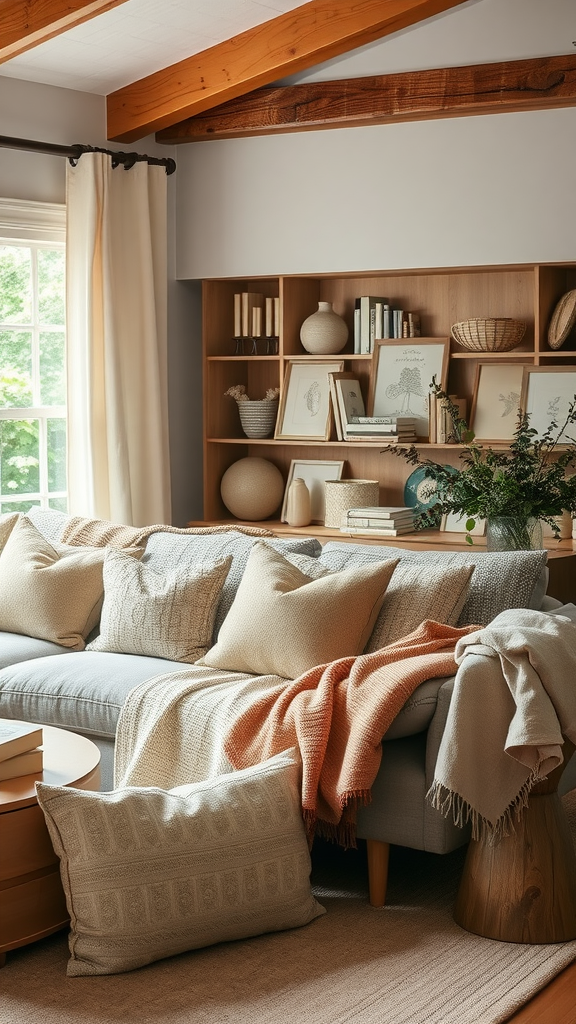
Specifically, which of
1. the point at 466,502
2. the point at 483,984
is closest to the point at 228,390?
the point at 466,502

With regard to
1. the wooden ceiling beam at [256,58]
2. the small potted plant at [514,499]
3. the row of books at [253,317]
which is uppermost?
the wooden ceiling beam at [256,58]

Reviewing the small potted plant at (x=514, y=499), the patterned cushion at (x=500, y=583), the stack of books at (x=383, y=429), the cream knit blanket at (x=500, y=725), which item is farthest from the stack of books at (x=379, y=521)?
the cream knit blanket at (x=500, y=725)

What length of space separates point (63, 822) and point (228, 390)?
12.0 feet

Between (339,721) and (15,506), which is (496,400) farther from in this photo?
(339,721)

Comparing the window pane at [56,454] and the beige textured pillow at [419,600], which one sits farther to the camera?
the window pane at [56,454]

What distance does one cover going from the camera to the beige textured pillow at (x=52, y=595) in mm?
4160

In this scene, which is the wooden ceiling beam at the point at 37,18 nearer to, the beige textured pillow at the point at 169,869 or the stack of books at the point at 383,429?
the stack of books at the point at 383,429

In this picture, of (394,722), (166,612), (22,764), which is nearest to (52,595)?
(166,612)

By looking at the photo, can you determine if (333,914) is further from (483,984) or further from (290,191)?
(290,191)

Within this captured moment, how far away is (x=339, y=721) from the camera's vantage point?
3057mm

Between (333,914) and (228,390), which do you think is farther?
(228,390)

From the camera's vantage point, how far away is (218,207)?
582 cm

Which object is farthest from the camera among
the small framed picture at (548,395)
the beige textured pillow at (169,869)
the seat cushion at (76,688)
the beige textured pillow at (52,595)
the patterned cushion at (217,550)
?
the small framed picture at (548,395)

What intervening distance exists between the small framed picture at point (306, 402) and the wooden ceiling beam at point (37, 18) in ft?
6.48
